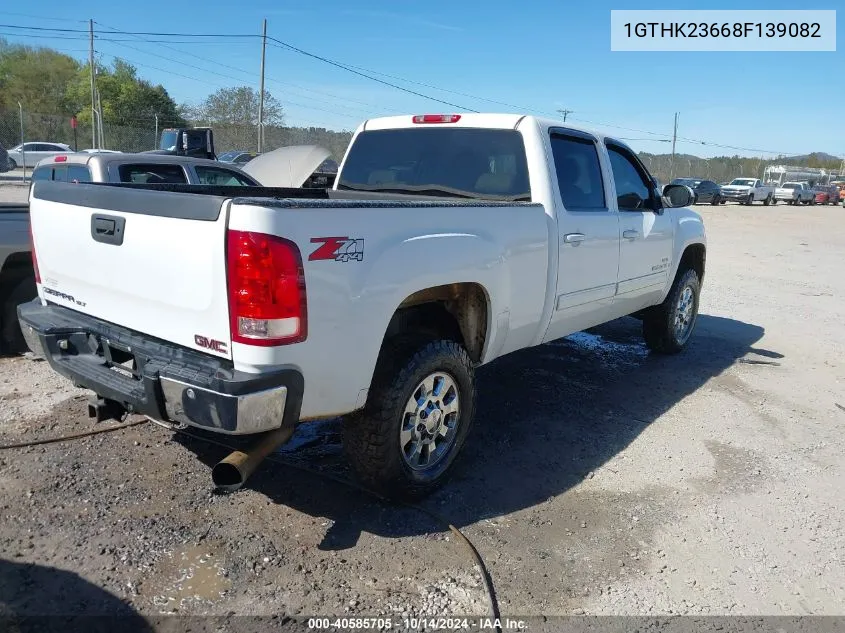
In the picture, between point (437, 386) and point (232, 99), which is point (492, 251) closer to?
point (437, 386)

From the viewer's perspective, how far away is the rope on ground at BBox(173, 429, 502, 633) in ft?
9.09

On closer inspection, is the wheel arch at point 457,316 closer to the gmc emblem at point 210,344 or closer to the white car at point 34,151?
the gmc emblem at point 210,344

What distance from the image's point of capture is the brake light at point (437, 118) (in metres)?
4.57

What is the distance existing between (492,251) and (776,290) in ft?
29.2

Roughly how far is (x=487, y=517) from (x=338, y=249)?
1.64 metres

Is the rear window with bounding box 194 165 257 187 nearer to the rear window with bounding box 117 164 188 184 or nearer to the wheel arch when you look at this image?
the rear window with bounding box 117 164 188 184


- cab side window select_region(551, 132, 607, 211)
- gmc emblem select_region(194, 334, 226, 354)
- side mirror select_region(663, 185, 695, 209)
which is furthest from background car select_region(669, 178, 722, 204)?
gmc emblem select_region(194, 334, 226, 354)

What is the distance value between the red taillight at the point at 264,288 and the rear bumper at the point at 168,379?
16 centimetres

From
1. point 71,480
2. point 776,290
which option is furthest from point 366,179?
point 776,290

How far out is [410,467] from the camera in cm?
338

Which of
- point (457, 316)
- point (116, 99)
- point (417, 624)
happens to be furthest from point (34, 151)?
point (417, 624)

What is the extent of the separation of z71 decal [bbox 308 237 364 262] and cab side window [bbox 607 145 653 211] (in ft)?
9.54

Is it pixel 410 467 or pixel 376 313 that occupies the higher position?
pixel 376 313

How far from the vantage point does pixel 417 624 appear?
8.54 ft
